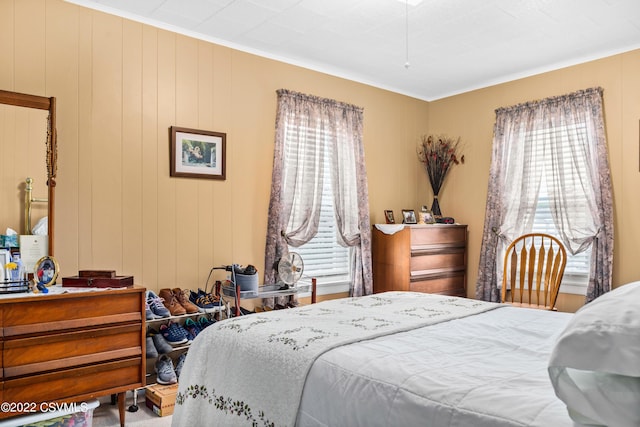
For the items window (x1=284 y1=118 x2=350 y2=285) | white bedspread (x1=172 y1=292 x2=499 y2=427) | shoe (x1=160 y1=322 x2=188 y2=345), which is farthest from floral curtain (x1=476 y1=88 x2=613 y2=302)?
shoe (x1=160 y1=322 x2=188 y2=345)

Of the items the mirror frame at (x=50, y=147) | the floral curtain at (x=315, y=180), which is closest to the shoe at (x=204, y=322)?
the floral curtain at (x=315, y=180)

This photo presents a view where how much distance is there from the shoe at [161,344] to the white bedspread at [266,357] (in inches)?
47.5

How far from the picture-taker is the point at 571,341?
3.40 feet

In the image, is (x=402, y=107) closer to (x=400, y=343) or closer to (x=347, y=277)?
(x=347, y=277)

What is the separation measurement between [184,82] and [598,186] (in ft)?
11.5

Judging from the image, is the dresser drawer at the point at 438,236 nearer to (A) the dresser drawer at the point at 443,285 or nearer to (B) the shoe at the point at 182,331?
(A) the dresser drawer at the point at 443,285

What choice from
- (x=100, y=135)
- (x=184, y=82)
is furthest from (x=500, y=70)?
(x=100, y=135)

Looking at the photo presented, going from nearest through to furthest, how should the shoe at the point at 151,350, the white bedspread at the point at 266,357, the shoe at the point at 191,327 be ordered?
1. the white bedspread at the point at 266,357
2. the shoe at the point at 151,350
3. the shoe at the point at 191,327

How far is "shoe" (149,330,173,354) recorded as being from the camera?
10.4ft

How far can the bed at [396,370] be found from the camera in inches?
42.3

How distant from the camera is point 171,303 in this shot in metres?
3.29

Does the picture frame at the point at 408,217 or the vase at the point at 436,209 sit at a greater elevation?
the vase at the point at 436,209

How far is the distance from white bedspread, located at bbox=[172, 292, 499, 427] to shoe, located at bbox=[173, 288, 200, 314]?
124 cm

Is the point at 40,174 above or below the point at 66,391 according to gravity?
above
